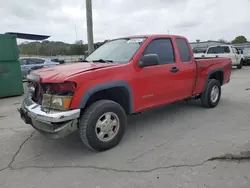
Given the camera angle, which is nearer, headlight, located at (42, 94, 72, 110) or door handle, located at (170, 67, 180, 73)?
headlight, located at (42, 94, 72, 110)

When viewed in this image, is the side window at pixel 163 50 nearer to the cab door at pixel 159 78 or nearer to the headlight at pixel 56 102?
the cab door at pixel 159 78

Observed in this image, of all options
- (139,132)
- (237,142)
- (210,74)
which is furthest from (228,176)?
(210,74)

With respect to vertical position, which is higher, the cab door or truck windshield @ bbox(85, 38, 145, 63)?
truck windshield @ bbox(85, 38, 145, 63)

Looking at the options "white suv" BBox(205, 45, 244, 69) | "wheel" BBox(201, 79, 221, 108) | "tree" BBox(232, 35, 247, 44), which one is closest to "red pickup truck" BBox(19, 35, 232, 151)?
"wheel" BBox(201, 79, 221, 108)

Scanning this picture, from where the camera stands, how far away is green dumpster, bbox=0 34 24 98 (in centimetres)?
843

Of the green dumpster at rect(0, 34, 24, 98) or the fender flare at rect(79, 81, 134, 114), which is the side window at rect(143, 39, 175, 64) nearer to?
the fender flare at rect(79, 81, 134, 114)

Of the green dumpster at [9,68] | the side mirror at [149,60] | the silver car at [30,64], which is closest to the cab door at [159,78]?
the side mirror at [149,60]

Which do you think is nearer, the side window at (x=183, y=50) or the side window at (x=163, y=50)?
the side window at (x=163, y=50)

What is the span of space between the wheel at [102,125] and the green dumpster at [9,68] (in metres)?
6.42

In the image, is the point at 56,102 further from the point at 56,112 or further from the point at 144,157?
the point at 144,157

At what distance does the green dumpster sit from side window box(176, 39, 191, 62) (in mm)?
6503

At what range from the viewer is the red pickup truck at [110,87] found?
128 inches

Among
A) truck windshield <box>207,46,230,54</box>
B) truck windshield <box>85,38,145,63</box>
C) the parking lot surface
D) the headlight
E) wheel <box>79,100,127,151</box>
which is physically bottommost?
the parking lot surface

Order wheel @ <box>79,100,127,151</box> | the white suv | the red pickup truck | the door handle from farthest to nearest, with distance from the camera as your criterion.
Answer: the white suv
the door handle
wheel @ <box>79,100,127,151</box>
the red pickup truck
